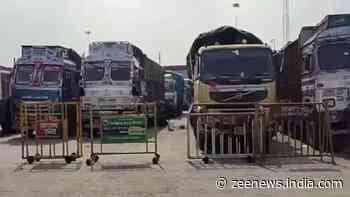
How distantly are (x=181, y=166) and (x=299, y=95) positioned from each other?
705 cm

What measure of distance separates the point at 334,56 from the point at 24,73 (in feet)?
46.0

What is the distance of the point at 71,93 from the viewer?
26672 mm

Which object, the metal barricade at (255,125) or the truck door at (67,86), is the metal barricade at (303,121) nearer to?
the metal barricade at (255,125)

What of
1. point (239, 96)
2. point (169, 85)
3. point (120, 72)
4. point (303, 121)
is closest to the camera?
point (303, 121)

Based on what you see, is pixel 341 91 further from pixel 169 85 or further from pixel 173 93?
pixel 169 85

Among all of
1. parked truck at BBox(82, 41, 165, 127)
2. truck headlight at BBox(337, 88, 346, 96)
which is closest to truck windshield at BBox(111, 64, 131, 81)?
parked truck at BBox(82, 41, 165, 127)

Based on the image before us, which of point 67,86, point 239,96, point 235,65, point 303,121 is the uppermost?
point 235,65

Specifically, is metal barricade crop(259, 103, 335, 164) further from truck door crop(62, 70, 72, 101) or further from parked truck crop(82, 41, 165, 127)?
truck door crop(62, 70, 72, 101)

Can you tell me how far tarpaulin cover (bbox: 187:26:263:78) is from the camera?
18656mm

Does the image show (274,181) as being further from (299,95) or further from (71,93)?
(71,93)

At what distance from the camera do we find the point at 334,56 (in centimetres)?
1567

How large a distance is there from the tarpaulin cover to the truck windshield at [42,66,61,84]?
7.39 metres

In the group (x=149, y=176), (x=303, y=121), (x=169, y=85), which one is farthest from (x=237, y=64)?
(x=169, y=85)

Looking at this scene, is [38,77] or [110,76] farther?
[38,77]
